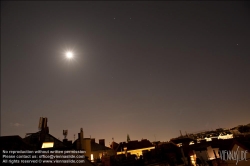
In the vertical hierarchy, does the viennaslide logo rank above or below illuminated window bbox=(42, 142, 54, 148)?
below

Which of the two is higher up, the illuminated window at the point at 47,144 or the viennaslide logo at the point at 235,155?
the illuminated window at the point at 47,144

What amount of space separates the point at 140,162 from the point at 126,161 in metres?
2.19

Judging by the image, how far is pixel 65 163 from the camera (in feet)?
65.5

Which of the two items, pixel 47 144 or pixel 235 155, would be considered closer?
pixel 47 144

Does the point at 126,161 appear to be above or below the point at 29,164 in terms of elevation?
below

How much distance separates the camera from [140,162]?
978 inches

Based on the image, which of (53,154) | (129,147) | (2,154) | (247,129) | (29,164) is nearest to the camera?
(2,154)

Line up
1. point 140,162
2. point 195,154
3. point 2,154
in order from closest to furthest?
1. point 2,154
2. point 140,162
3. point 195,154

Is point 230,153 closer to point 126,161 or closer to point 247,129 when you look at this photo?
point 126,161

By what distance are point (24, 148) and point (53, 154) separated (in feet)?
10.9

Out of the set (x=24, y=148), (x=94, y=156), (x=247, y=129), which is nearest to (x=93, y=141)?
(x=94, y=156)

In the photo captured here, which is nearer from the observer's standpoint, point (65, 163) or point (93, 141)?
point (65, 163)

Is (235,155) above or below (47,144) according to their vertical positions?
below

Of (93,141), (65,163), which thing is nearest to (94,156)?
(93,141)
